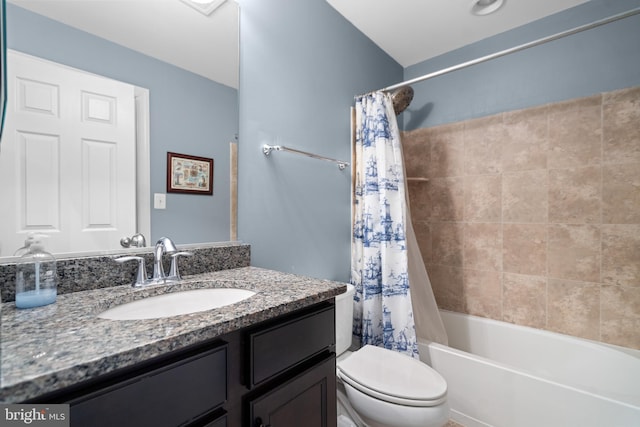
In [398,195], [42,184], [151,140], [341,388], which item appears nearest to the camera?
[42,184]

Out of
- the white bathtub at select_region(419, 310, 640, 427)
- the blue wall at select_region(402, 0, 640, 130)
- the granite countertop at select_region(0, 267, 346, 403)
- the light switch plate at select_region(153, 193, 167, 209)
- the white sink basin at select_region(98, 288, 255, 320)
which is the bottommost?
the white bathtub at select_region(419, 310, 640, 427)

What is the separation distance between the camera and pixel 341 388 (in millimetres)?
1479

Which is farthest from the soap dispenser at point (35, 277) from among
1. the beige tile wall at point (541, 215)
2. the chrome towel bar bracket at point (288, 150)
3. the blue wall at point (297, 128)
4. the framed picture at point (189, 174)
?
the beige tile wall at point (541, 215)

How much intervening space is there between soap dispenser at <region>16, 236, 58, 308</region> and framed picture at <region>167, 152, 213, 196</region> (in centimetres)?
41

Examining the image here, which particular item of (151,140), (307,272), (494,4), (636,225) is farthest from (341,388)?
(494,4)

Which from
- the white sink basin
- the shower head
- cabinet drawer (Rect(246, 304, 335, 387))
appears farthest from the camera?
the shower head

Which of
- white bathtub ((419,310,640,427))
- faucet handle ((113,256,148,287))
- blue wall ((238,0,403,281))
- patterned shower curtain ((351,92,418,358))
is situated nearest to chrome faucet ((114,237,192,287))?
faucet handle ((113,256,148,287))

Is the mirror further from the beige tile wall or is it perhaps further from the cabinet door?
the beige tile wall

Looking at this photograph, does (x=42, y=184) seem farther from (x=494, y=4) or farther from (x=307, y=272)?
(x=494, y=4)

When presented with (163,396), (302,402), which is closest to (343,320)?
(302,402)

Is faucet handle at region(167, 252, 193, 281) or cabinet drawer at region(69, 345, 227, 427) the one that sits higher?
faucet handle at region(167, 252, 193, 281)

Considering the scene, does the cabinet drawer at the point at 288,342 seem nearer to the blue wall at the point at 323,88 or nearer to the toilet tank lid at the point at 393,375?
the toilet tank lid at the point at 393,375

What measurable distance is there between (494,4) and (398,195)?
1.33 metres

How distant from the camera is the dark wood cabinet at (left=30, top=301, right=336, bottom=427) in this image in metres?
0.48
